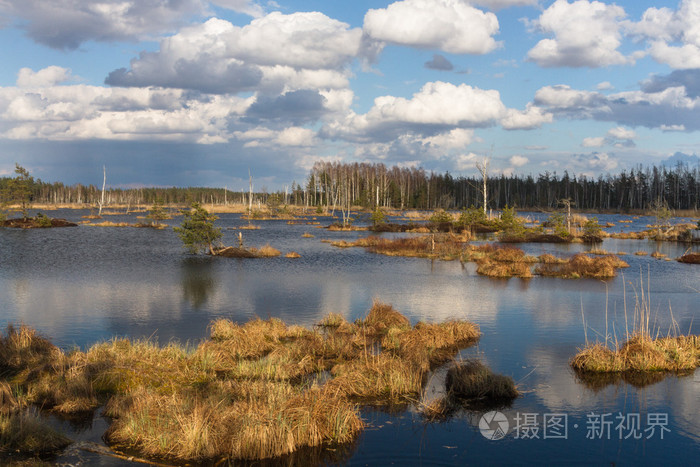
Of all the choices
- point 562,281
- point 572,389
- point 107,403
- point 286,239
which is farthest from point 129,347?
point 286,239

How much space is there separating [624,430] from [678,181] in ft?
483

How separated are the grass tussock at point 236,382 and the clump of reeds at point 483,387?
0.88m

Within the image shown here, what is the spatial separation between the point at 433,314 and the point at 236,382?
32.4ft

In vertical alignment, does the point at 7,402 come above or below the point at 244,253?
below

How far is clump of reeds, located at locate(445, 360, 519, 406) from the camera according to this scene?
11.6 m

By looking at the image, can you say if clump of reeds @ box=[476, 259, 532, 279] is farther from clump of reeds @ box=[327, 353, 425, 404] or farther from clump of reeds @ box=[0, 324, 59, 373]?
clump of reeds @ box=[0, 324, 59, 373]

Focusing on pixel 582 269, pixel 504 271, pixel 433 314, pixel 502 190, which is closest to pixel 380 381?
pixel 433 314

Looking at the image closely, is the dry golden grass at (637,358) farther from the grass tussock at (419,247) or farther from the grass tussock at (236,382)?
the grass tussock at (419,247)

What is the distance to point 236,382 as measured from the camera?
1162 cm

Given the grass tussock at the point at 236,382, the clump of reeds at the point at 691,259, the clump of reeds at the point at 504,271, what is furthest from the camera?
the clump of reeds at the point at 691,259

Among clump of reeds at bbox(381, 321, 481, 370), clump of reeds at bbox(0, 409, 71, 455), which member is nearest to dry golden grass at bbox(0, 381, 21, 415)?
clump of reeds at bbox(0, 409, 71, 455)

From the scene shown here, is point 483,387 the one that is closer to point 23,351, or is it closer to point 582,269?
point 23,351

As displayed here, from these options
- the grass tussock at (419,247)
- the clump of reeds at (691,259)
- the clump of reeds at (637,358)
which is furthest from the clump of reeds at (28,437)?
the clump of reeds at (691,259)

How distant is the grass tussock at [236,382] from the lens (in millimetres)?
9102
